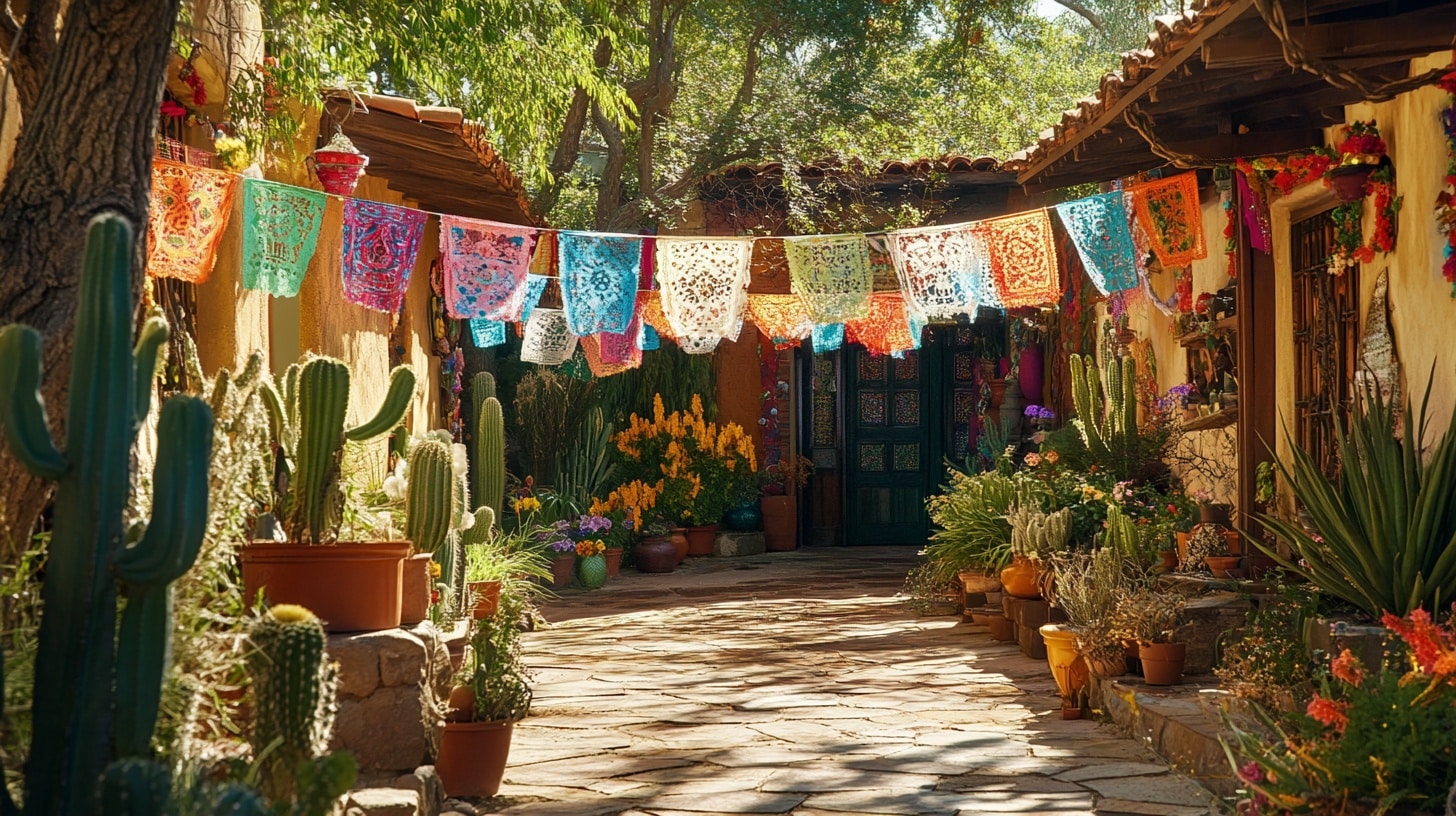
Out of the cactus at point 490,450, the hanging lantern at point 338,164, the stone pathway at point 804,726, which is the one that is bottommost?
the stone pathway at point 804,726

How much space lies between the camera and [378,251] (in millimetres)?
8422

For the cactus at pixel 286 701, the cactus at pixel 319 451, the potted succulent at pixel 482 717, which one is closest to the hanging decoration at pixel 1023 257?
the potted succulent at pixel 482 717

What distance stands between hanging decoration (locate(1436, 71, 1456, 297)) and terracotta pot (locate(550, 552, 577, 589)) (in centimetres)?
880

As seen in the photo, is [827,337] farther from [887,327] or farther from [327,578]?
[327,578]

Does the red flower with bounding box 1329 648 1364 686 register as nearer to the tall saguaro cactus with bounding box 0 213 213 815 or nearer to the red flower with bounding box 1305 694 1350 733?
the red flower with bounding box 1305 694 1350 733

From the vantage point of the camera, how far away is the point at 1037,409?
14.3 meters

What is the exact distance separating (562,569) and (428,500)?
7.28m

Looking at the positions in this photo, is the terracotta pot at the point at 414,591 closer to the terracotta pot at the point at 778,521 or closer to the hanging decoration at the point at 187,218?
the hanging decoration at the point at 187,218

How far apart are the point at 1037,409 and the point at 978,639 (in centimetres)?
454

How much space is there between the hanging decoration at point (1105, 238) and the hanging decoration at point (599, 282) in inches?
105

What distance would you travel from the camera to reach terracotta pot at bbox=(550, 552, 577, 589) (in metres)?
13.5

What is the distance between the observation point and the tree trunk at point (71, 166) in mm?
3758

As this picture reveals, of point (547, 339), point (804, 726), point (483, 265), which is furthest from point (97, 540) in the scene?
point (547, 339)

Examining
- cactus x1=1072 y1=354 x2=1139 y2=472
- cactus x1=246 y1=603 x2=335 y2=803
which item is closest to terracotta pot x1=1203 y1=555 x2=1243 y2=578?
cactus x1=1072 y1=354 x2=1139 y2=472
